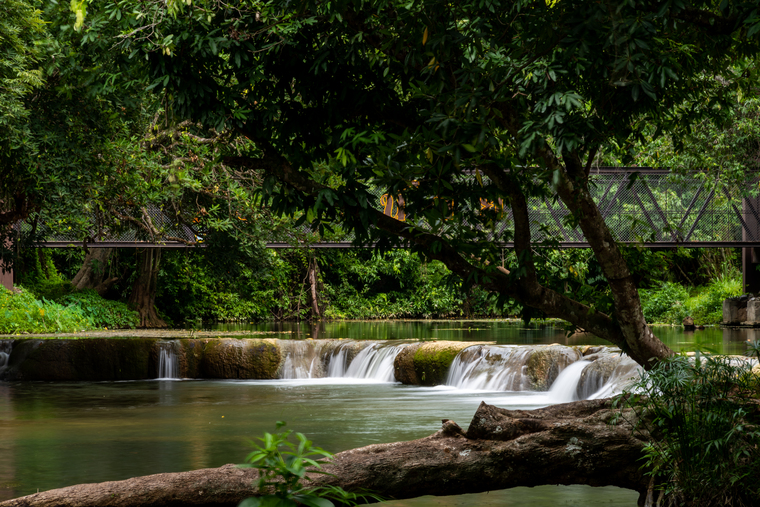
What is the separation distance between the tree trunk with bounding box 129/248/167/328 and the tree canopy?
19.1 metres

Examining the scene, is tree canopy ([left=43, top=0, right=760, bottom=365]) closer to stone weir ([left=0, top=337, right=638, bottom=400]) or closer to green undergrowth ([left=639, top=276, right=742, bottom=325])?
stone weir ([left=0, top=337, right=638, bottom=400])

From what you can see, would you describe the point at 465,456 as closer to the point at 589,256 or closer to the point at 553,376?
the point at 553,376

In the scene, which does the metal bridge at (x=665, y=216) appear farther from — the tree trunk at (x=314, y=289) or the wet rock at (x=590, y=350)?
the tree trunk at (x=314, y=289)

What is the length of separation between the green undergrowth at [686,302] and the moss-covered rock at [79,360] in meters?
17.2

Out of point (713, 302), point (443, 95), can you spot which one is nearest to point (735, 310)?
point (713, 302)

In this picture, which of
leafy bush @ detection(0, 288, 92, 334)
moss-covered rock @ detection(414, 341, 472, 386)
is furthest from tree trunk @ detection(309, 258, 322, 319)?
→ moss-covered rock @ detection(414, 341, 472, 386)

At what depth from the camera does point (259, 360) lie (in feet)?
54.4

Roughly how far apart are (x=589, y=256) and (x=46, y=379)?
1568cm

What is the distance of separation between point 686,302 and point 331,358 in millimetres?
16216

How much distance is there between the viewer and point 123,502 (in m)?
4.68

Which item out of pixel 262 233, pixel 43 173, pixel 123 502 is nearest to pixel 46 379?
pixel 262 233

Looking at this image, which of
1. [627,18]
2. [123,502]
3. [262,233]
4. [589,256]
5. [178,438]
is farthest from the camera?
[589,256]

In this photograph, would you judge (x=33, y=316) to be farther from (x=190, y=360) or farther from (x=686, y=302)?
(x=686, y=302)

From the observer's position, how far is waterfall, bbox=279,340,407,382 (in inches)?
639
